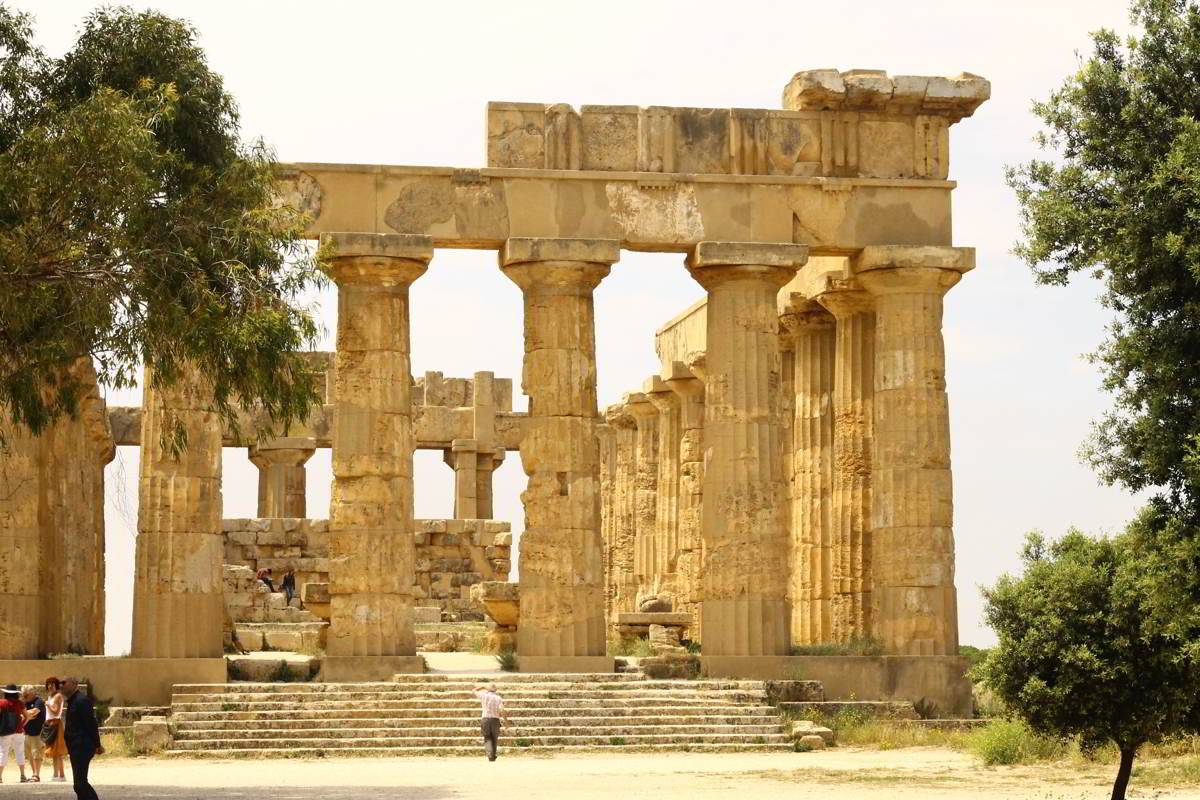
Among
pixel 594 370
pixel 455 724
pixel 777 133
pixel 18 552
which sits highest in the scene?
pixel 777 133

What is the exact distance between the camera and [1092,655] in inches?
922

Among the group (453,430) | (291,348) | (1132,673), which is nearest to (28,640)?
(291,348)

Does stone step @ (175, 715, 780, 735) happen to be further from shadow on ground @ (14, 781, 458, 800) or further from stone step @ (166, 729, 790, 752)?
shadow on ground @ (14, 781, 458, 800)

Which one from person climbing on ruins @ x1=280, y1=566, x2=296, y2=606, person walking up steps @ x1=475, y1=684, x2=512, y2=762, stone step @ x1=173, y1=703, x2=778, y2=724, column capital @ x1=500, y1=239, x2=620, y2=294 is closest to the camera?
person walking up steps @ x1=475, y1=684, x2=512, y2=762

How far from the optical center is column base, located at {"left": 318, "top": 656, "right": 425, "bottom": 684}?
33188mm

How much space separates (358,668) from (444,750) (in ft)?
11.7

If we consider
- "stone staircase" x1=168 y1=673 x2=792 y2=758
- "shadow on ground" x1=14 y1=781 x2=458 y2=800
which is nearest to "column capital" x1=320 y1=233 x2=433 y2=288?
"stone staircase" x1=168 y1=673 x2=792 y2=758

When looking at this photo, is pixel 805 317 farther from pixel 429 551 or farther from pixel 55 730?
pixel 55 730

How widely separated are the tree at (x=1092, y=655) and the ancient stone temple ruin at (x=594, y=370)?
33.3ft

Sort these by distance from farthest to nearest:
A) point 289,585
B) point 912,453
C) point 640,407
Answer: point 289,585 → point 640,407 → point 912,453

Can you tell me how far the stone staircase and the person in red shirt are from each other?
2.69m

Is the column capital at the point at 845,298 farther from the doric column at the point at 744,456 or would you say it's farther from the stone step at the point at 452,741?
the stone step at the point at 452,741

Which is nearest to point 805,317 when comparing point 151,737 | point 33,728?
point 151,737

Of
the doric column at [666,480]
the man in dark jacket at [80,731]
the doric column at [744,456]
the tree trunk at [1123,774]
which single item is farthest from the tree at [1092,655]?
the doric column at [666,480]
